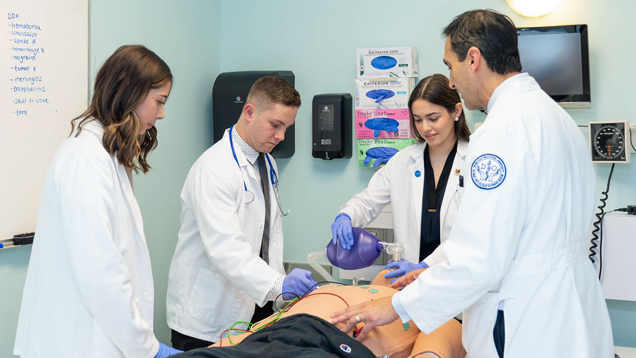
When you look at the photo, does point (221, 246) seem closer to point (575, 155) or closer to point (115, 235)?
point (115, 235)

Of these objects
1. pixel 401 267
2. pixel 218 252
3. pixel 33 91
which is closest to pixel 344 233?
pixel 401 267

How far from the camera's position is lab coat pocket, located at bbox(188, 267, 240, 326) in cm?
162

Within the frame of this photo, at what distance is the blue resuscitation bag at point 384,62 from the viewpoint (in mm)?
2422

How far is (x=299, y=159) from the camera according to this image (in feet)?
8.70

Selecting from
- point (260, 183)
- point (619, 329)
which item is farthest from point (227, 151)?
point (619, 329)

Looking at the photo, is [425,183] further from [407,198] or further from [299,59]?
[299,59]

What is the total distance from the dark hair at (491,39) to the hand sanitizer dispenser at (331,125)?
128 centimetres

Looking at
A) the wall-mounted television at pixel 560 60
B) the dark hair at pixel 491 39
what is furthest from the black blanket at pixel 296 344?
the wall-mounted television at pixel 560 60

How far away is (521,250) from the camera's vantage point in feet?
3.47

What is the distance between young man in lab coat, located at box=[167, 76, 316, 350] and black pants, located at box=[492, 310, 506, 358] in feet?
2.08

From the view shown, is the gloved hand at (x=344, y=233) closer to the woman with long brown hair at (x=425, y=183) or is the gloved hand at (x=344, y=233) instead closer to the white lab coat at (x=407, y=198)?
the woman with long brown hair at (x=425, y=183)

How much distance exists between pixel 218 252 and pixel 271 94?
22.9 inches

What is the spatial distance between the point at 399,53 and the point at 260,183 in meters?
1.07

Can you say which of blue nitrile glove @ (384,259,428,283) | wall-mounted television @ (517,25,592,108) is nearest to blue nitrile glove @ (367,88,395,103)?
wall-mounted television @ (517,25,592,108)
